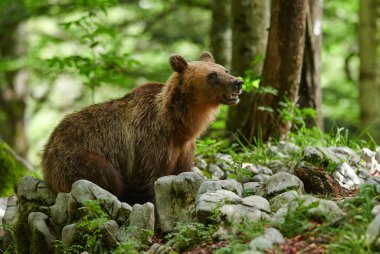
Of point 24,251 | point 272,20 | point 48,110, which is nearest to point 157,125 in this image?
point 24,251

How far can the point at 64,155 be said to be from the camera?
619 centimetres

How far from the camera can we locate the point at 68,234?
5.13 meters

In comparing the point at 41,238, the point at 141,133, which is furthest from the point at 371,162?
the point at 41,238

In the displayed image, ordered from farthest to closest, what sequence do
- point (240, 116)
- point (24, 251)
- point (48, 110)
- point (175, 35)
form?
point (48, 110) < point (175, 35) < point (240, 116) < point (24, 251)

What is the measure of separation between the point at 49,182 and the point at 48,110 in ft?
63.2

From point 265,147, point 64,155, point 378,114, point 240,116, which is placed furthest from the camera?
point 378,114

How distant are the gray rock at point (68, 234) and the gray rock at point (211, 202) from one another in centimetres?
117

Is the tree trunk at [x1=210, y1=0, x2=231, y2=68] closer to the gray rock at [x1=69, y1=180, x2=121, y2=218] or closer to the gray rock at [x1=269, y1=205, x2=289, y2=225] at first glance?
the gray rock at [x1=69, y1=180, x2=121, y2=218]

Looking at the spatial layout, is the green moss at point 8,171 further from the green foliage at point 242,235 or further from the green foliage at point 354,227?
the green foliage at point 354,227

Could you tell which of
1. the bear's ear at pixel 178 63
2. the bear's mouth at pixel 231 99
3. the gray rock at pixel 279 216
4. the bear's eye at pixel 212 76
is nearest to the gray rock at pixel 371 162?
the bear's mouth at pixel 231 99

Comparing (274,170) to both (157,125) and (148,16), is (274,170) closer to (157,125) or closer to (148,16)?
(157,125)


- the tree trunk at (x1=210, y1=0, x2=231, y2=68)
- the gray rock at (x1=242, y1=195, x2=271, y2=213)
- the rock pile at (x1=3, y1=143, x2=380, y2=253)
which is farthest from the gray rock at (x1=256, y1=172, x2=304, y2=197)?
the tree trunk at (x1=210, y1=0, x2=231, y2=68)

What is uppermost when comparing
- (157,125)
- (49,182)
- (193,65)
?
(193,65)

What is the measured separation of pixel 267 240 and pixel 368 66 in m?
9.44
